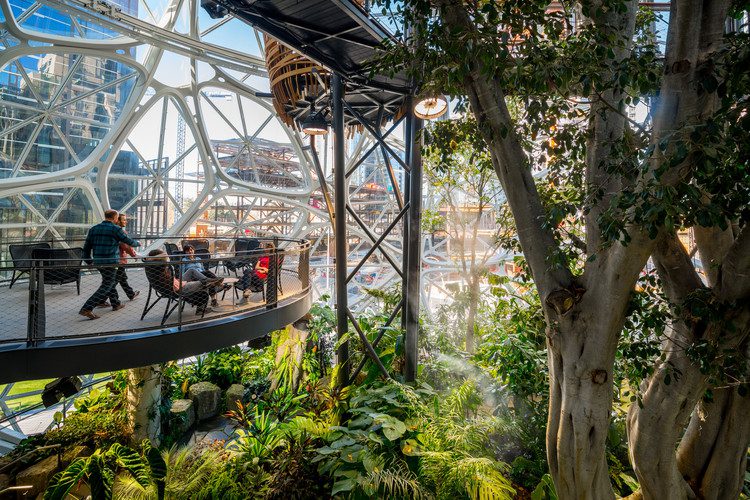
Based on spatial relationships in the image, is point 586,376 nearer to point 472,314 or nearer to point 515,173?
point 515,173

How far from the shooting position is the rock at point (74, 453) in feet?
19.1

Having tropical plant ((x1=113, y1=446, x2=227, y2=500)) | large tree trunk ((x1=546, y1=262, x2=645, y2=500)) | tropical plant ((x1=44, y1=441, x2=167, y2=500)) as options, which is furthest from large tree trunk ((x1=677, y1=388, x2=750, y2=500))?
tropical plant ((x1=44, y1=441, x2=167, y2=500))

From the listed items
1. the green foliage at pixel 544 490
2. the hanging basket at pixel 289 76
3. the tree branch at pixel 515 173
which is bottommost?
the green foliage at pixel 544 490

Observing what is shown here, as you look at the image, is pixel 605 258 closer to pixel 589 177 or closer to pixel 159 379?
pixel 589 177

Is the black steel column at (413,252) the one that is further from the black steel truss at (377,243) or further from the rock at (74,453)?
the rock at (74,453)

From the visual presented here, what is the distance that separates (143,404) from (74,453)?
110 centimetres

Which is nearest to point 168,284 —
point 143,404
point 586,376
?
point 143,404

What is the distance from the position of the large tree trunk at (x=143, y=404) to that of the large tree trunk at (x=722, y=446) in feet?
23.9

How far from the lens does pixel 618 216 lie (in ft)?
6.56

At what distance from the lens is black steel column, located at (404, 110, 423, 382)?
5.20 m

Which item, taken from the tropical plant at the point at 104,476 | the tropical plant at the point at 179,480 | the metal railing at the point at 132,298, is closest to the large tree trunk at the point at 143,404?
the metal railing at the point at 132,298

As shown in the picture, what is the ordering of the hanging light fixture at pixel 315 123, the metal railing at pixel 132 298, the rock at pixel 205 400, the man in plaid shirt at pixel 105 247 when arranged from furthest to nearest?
the rock at pixel 205 400
the hanging light fixture at pixel 315 123
the man in plaid shirt at pixel 105 247
the metal railing at pixel 132 298

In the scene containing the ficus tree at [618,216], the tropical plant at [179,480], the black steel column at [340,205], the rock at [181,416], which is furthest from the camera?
the rock at [181,416]

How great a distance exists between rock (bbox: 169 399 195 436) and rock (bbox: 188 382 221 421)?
188 mm
